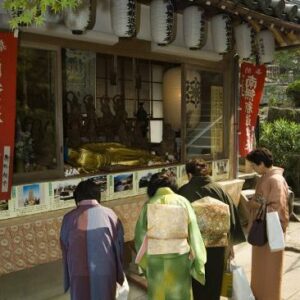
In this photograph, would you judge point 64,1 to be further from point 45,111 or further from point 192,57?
point 192,57

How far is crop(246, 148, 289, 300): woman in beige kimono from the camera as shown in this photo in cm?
499

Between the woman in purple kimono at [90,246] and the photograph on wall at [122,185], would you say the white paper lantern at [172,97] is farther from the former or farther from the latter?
the woman in purple kimono at [90,246]

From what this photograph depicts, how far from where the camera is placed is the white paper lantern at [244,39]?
7.06 metres

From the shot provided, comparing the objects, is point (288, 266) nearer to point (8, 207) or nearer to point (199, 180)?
point (199, 180)

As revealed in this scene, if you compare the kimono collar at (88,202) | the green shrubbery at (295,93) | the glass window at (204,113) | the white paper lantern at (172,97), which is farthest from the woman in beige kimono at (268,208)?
the green shrubbery at (295,93)

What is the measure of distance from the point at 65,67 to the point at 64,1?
196 inches

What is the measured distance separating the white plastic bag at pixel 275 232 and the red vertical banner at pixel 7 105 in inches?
125

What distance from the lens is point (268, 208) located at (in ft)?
16.3

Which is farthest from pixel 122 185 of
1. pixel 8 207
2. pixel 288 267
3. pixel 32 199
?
pixel 288 267

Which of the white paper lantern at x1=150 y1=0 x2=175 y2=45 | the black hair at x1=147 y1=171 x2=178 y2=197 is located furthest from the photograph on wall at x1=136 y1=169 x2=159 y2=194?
the black hair at x1=147 y1=171 x2=178 y2=197

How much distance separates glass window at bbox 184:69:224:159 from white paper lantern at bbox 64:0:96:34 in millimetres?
2832

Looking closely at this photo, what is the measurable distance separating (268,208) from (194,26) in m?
2.95

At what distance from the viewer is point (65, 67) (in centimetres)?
731

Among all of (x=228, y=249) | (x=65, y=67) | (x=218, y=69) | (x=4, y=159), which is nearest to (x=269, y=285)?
(x=228, y=249)
